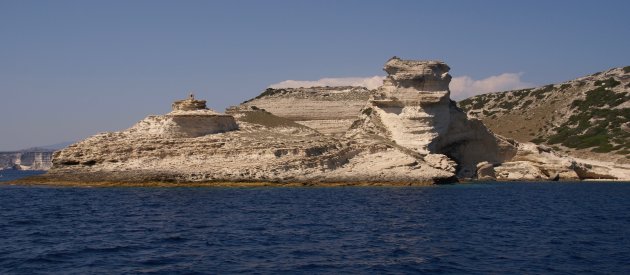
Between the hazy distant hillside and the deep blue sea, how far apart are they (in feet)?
144

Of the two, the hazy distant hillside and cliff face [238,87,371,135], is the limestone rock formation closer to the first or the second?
cliff face [238,87,371,135]

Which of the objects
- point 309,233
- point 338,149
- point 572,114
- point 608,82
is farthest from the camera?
point 608,82

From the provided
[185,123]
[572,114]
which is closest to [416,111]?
[185,123]

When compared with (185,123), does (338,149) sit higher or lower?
lower

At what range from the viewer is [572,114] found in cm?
10888

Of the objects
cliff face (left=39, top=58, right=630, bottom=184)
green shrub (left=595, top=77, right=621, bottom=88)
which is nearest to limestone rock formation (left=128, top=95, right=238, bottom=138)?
cliff face (left=39, top=58, right=630, bottom=184)

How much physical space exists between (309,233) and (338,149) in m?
31.8

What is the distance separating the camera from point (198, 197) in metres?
42.2

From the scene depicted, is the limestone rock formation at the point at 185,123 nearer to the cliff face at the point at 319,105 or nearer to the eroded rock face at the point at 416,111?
the eroded rock face at the point at 416,111

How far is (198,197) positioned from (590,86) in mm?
94781

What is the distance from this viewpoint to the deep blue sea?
2009cm

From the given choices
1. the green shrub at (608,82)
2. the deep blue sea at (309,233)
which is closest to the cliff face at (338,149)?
the deep blue sea at (309,233)

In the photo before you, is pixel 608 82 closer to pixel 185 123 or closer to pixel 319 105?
pixel 319 105

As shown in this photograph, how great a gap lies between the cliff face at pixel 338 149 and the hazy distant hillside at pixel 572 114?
13274 millimetres
